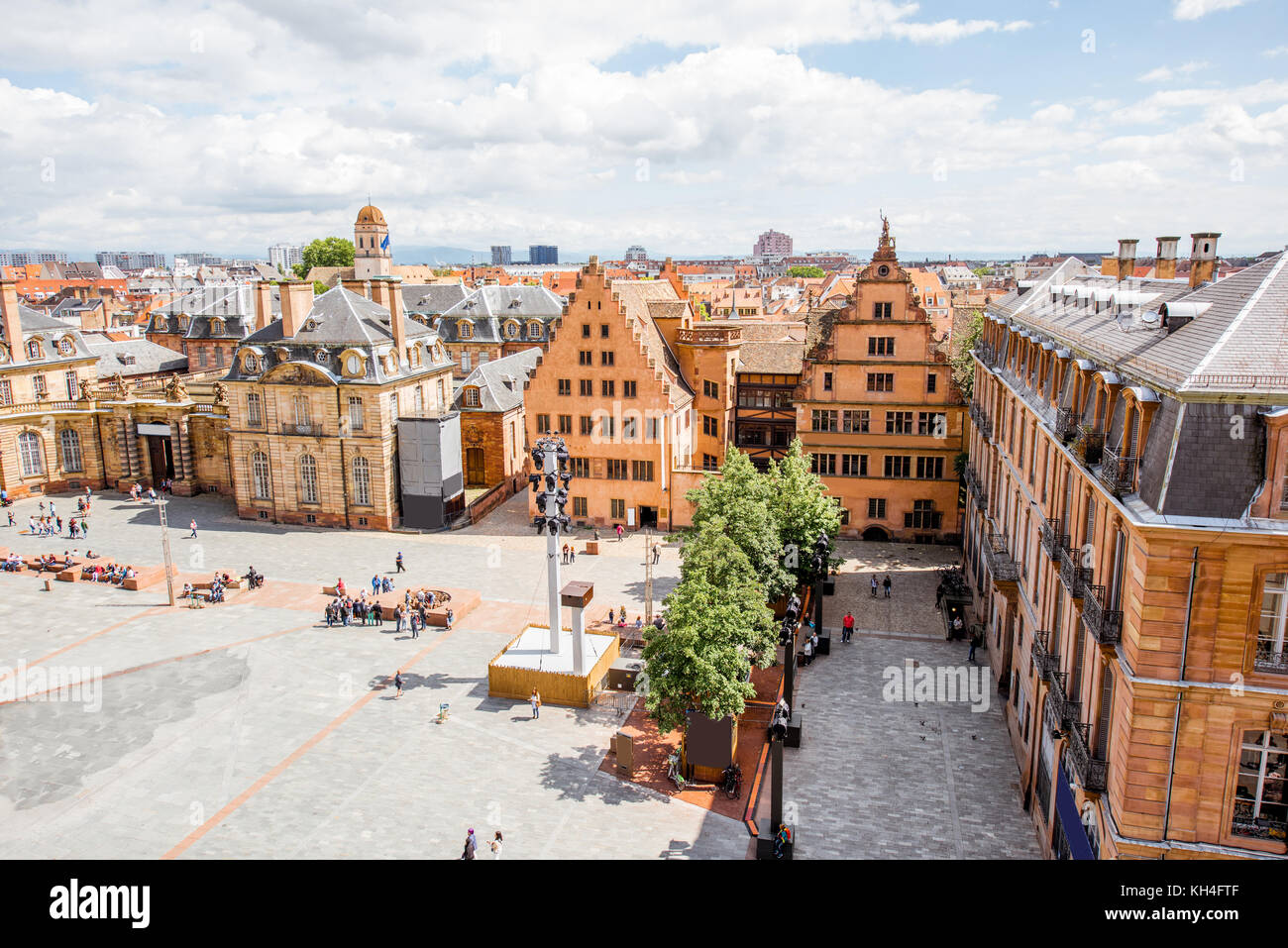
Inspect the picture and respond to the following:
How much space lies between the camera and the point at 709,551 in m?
34.5

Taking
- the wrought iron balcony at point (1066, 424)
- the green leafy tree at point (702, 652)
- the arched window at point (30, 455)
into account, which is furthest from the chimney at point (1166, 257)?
the arched window at point (30, 455)

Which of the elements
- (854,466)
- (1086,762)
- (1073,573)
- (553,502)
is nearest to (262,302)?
(553,502)

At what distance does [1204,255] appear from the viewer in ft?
102

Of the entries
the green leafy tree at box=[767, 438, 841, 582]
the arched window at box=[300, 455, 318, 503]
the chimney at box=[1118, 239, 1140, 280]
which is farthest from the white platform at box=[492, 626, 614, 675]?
the arched window at box=[300, 455, 318, 503]

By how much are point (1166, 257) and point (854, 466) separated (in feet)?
80.2

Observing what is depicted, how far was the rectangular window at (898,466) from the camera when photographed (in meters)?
57.3

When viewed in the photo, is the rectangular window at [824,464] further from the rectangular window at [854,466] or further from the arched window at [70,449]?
the arched window at [70,449]

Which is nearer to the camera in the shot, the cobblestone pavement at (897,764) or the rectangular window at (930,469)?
the cobblestone pavement at (897,764)

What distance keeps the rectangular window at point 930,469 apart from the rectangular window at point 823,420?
6045mm

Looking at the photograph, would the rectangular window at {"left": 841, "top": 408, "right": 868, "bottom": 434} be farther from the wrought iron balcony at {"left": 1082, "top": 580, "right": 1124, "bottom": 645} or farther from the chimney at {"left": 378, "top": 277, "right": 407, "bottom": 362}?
the wrought iron balcony at {"left": 1082, "top": 580, "right": 1124, "bottom": 645}

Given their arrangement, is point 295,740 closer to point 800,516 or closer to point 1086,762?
point 800,516

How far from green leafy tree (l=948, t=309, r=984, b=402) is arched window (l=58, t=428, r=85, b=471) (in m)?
69.5

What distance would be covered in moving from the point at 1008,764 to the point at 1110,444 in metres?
15.9

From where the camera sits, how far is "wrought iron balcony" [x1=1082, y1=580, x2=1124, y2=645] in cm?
1978
